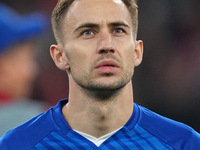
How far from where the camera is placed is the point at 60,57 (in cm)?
383

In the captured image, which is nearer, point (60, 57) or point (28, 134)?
point (28, 134)


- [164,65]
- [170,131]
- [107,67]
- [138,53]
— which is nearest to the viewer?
[107,67]

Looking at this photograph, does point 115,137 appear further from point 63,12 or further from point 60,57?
point 63,12

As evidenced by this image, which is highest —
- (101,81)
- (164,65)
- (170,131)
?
(101,81)

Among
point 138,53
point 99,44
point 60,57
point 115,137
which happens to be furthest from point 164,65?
point 99,44

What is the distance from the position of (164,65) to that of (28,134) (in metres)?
5.37

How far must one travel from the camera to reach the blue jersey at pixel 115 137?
362 cm

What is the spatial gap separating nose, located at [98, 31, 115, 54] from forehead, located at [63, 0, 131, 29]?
0.36 ft

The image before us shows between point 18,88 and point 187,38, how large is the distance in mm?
4661

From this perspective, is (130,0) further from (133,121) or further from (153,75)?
(153,75)

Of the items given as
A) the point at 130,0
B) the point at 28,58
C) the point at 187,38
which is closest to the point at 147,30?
the point at 187,38

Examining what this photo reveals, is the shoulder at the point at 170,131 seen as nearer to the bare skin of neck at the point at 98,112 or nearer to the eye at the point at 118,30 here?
the bare skin of neck at the point at 98,112

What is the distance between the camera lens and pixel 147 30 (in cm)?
896

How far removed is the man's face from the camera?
3.47m
